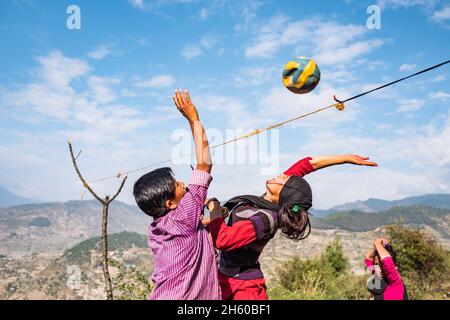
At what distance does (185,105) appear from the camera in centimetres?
288

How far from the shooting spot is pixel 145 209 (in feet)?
9.52

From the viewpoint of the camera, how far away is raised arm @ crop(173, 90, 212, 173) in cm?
279

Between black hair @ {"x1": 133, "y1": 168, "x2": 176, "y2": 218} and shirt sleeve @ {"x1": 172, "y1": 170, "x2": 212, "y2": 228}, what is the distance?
0.18 metres

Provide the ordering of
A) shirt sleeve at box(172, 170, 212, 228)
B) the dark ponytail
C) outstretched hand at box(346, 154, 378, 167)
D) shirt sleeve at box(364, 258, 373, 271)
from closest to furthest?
shirt sleeve at box(172, 170, 212, 228) < the dark ponytail < outstretched hand at box(346, 154, 378, 167) < shirt sleeve at box(364, 258, 373, 271)

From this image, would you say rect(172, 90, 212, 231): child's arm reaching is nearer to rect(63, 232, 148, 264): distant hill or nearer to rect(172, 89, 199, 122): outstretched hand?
rect(172, 89, 199, 122): outstretched hand

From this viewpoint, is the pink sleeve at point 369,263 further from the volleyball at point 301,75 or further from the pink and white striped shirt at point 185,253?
the pink and white striped shirt at point 185,253

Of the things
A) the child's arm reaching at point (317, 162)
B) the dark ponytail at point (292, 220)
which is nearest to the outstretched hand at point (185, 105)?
the dark ponytail at point (292, 220)

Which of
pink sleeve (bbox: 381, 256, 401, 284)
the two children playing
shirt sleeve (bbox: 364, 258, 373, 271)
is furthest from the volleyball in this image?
shirt sleeve (bbox: 364, 258, 373, 271)

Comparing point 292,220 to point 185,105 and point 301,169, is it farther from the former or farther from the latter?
point 185,105

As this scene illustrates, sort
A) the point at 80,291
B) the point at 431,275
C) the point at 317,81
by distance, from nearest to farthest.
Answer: the point at 317,81
the point at 431,275
the point at 80,291

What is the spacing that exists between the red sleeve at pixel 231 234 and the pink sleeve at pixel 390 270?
345 cm
